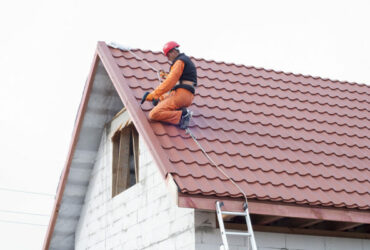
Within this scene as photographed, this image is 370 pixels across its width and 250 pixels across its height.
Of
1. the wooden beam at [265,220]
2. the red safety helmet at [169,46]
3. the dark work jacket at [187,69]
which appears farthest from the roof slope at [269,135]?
the red safety helmet at [169,46]

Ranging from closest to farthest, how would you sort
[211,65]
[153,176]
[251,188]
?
[251,188] < [153,176] < [211,65]

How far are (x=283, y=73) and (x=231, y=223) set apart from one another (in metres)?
4.61

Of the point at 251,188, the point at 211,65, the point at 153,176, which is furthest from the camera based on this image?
the point at 211,65

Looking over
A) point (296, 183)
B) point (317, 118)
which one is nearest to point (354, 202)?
point (296, 183)

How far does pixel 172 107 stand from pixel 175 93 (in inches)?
8.6

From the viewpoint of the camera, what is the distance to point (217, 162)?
8.38 metres

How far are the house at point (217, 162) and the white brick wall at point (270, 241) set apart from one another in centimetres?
1

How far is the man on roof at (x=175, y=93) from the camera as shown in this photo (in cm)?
874

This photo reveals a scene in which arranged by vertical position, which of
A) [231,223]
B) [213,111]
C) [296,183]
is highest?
[213,111]

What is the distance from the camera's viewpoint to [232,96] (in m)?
10.4

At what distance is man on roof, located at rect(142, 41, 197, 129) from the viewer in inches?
344

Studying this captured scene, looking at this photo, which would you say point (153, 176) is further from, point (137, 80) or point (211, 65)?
point (211, 65)

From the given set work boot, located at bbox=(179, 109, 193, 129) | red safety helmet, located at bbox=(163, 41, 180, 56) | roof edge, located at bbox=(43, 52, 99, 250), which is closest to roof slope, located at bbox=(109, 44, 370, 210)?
work boot, located at bbox=(179, 109, 193, 129)

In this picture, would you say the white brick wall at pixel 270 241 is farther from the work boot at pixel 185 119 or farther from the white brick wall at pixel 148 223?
the work boot at pixel 185 119
